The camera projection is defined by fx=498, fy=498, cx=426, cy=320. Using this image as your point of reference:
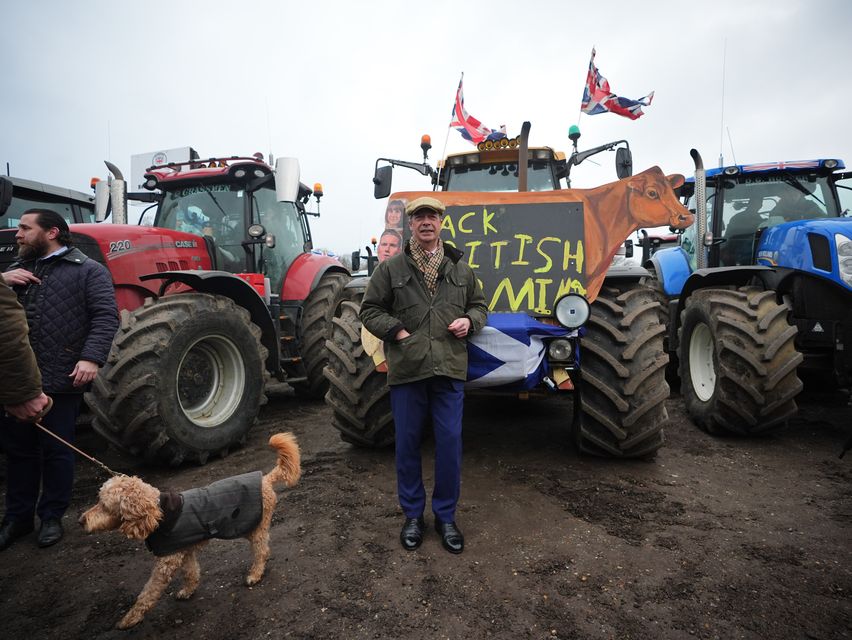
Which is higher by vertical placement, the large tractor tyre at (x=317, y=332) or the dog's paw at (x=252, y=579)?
the large tractor tyre at (x=317, y=332)

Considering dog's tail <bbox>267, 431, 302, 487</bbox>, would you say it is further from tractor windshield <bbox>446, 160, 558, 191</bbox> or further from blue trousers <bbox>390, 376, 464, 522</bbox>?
tractor windshield <bbox>446, 160, 558, 191</bbox>

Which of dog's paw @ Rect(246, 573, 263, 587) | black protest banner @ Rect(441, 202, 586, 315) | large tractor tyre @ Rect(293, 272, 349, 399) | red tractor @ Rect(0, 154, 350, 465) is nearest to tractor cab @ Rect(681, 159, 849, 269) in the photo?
black protest banner @ Rect(441, 202, 586, 315)

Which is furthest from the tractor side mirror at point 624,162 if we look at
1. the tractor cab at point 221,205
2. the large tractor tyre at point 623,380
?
the tractor cab at point 221,205

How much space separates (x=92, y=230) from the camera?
4.13 m

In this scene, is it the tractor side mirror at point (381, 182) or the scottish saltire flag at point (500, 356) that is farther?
the tractor side mirror at point (381, 182)

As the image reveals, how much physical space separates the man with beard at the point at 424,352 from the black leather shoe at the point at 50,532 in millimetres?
1909

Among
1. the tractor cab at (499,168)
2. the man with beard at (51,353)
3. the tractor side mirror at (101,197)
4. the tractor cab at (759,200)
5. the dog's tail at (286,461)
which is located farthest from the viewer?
the tractor cab at (499,168)

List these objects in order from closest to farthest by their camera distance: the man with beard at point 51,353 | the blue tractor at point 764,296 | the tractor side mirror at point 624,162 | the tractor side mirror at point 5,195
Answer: the man with beard at point 51,353
the tractor side mirror at point 5,195
the blue tractor at point 764,296
the tractor side mirror at point 624,162

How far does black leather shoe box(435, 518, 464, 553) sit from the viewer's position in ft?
8.15

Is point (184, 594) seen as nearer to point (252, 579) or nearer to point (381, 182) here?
point (252, 579)

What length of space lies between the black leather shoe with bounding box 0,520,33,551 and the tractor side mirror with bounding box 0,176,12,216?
229 centimetres

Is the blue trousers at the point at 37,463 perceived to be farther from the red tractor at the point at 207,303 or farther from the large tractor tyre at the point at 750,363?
the large tractor tyre at the point at 750,363

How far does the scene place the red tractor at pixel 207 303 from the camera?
3.38 meters

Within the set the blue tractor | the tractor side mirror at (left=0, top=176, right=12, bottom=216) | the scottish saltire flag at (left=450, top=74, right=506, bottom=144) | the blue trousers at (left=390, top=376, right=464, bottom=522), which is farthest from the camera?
the scottish saltire flag at (left=450, top=74, right=506, bottom=144)
